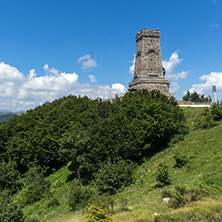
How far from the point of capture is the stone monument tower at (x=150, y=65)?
4369cm

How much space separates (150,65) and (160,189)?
113ft

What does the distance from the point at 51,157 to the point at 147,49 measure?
30821 mm

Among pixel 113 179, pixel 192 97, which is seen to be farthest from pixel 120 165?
pixel 192 97

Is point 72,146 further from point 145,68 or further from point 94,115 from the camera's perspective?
point 145,68

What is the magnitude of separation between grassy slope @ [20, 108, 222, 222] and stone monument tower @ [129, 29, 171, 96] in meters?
20.4

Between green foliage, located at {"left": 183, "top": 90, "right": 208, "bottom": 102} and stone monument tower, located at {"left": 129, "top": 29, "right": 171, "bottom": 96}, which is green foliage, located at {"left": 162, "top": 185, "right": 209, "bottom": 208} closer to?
stone monument tower, located at {"left": 129, "top": 29, "right": 171, "bottom": 96}

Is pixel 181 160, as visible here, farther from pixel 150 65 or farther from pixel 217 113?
pixel 150 65

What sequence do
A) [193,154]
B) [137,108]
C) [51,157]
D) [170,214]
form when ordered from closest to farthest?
[170,214] < [193,154] < [137,108] < [51,157]

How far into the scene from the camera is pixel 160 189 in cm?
1495

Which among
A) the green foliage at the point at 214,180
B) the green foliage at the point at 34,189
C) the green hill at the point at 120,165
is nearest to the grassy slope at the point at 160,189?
the green hill at the point at 120,165

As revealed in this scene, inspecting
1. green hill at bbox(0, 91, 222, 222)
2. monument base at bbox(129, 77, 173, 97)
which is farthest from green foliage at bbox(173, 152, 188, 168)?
monument base at bbox(129, 77, 173, 97)

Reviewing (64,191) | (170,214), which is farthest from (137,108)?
(170,214)

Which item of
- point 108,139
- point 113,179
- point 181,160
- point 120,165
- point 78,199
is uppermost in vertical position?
point 108,139

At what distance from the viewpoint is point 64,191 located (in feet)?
82.8
